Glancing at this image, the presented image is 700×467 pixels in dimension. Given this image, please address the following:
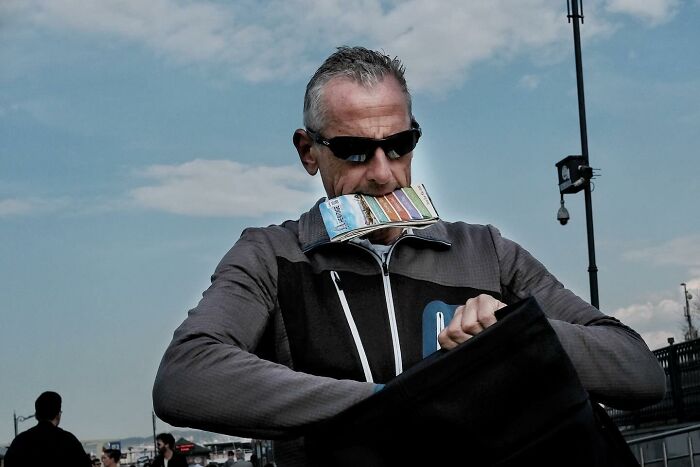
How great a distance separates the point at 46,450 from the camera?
7953mm

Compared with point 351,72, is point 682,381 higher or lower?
higher

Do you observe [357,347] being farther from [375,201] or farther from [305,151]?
[305,151]

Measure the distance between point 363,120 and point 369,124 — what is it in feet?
0.05

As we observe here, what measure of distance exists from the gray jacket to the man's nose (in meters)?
0.13

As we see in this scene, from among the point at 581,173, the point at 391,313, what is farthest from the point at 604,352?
the point at 581,173

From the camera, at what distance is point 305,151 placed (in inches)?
93.0

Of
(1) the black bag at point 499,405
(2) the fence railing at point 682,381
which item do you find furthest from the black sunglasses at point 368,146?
(2) the fence railing at point 682,381

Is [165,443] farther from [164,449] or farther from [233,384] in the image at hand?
[233,384]

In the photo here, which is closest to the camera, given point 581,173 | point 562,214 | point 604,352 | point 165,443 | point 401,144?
point 604,352

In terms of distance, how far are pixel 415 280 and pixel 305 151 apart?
→ 0.43 meters

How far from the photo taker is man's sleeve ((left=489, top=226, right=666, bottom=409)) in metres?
1.84

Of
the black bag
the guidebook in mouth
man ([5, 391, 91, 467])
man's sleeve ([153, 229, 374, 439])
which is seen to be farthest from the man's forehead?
man ([5, 391, 91, 467])

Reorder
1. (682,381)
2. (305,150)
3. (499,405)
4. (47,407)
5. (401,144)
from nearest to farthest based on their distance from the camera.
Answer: (499,405), (401,144), (305,150), (47,407), (682,381)

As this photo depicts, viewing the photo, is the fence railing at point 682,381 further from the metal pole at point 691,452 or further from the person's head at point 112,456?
the person's head at point 112,456
